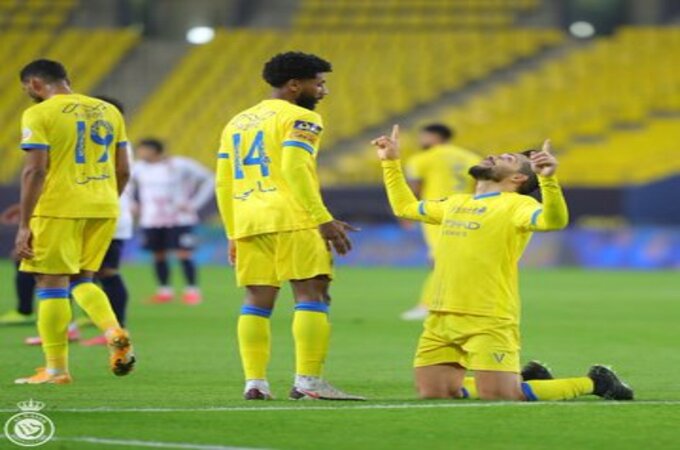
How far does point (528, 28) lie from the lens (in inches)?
1465

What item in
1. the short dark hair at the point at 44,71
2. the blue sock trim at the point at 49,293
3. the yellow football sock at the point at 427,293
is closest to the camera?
the yellow football sock at the point at 427,293

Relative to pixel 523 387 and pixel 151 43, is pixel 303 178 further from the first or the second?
pixel 151 43

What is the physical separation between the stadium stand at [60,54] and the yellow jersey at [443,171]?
19.4 metres

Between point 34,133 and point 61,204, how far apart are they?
1.45 ft

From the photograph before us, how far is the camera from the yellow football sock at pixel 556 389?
8.91 metres

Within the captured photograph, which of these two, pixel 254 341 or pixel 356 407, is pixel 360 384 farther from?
pixel 356 407

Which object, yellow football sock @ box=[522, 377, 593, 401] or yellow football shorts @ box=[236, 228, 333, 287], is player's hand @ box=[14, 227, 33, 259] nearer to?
yellow football shorts @ box=[236, 228, 333, 287]

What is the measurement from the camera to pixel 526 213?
29.2 ft

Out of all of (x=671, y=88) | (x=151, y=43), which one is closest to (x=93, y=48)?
(x=151, y=43)

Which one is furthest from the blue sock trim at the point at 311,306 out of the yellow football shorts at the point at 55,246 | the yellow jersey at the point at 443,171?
the yellow jersey at the point at 443,171

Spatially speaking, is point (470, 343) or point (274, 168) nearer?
point (470, 343)

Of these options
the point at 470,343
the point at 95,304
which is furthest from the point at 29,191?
the point at 470,343

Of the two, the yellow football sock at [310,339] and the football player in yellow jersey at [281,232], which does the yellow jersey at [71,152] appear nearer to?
the football player in yellow jersey at [281,232]

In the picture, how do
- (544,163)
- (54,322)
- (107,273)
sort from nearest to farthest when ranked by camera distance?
(544,163) < (54,322) < (107,273)
